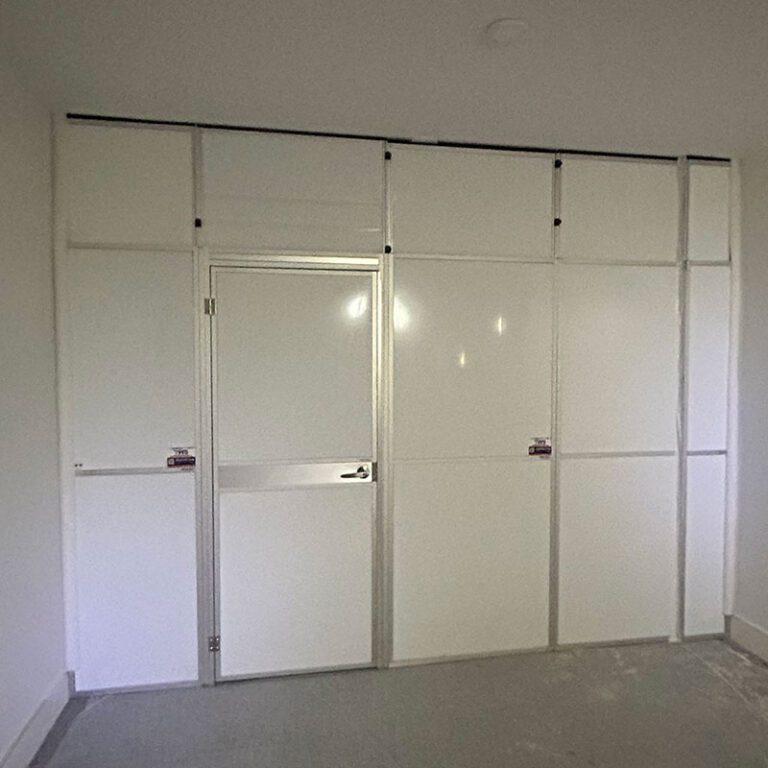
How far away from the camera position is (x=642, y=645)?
133 inches

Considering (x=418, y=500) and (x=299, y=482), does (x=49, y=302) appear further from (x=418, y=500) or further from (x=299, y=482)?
(x=418, y=500)

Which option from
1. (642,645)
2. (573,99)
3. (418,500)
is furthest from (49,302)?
(642,645)

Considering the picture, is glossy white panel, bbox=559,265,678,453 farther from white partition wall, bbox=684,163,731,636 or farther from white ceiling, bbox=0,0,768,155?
white ceiling, bbox=0,0,768,155

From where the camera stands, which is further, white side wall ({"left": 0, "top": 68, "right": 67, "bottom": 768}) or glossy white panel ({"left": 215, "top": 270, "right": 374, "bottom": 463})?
glossy white panel ({"left": 215, "top": 270, "right": 374, "bottom": 463})

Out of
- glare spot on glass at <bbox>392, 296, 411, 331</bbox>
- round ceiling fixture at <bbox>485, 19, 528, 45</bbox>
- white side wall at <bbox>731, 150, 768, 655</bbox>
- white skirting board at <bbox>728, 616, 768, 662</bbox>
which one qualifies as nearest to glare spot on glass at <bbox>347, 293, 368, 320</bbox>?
glare spot on glass at <bbox>392, 296, 411, 331</bbox>

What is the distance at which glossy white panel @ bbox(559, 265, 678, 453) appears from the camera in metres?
3.25

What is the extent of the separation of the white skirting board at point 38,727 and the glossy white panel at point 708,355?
352 centimetres

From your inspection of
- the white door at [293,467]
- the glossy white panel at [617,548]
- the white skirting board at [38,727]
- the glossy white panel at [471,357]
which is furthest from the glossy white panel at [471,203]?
the white skirting board at [38,727]

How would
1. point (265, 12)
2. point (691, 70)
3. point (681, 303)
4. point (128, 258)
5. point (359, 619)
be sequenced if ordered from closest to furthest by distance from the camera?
point (265, 12) → point (691, 70) → point (128, 258) → point (359, 619) → point (681, 303)

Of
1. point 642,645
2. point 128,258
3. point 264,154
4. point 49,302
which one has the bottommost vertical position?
point 642,645

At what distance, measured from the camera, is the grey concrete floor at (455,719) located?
243 centimetres

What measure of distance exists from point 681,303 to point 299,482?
2386mm

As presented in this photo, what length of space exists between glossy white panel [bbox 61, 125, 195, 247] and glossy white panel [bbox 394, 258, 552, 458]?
1159 mm

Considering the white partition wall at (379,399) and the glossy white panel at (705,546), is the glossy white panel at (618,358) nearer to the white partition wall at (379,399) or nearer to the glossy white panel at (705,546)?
the white partition wall at (379,399)
